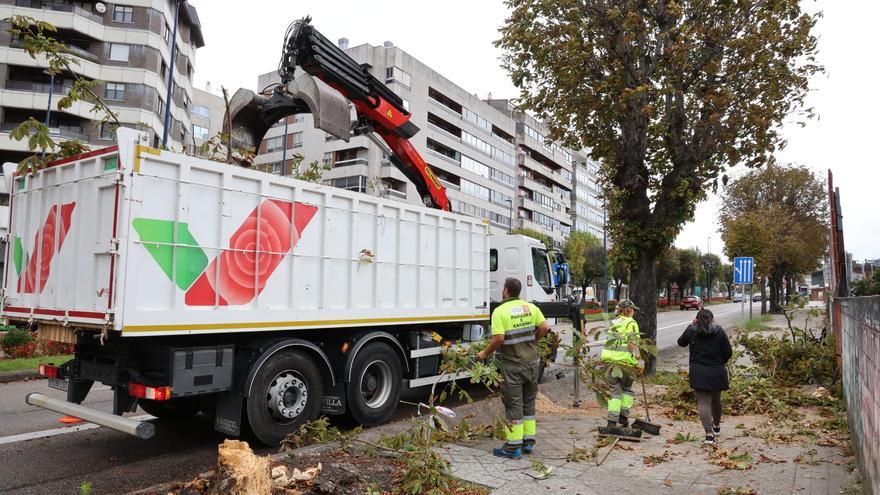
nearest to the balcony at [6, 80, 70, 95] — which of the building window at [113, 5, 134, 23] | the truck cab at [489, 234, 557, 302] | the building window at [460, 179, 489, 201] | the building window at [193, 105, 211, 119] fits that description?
the building window at [113, 5, 134, 23]

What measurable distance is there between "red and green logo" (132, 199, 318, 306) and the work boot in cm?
280

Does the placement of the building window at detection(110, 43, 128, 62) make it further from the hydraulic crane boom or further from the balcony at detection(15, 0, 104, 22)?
the hydraulic crane boom

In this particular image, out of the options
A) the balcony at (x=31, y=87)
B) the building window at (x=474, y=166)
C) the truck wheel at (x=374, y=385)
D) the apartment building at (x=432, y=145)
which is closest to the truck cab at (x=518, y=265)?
the truck wheel at (x=374, y=385)

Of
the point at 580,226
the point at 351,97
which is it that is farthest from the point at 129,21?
the point at 580,226

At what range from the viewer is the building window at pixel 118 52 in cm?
3806

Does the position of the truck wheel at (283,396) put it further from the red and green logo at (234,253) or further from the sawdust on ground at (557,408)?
the sawdust on ground at (557,408)

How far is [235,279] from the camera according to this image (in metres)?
5.82

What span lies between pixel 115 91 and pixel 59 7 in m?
6.44

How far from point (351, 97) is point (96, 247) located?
14.1 feet

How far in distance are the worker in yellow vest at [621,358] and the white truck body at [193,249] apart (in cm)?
250

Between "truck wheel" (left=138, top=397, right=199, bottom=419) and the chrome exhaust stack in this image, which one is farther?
"truck wheel" (left=138, top=397, right=199, bottom=419)

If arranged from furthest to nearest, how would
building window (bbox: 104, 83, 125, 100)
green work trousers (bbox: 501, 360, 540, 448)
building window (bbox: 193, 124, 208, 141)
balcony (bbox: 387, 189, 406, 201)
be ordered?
building window (bbox: 193, 124, 208, 141), balcony (bbox: 387, 189, 406, 201), building window (bbox: 104, 83, 125, 100), green work trousers (bbox: 501, 360, 540, 448)

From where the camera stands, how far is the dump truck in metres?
5.21

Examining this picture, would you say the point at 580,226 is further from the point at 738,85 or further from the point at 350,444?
the point at 350,444
